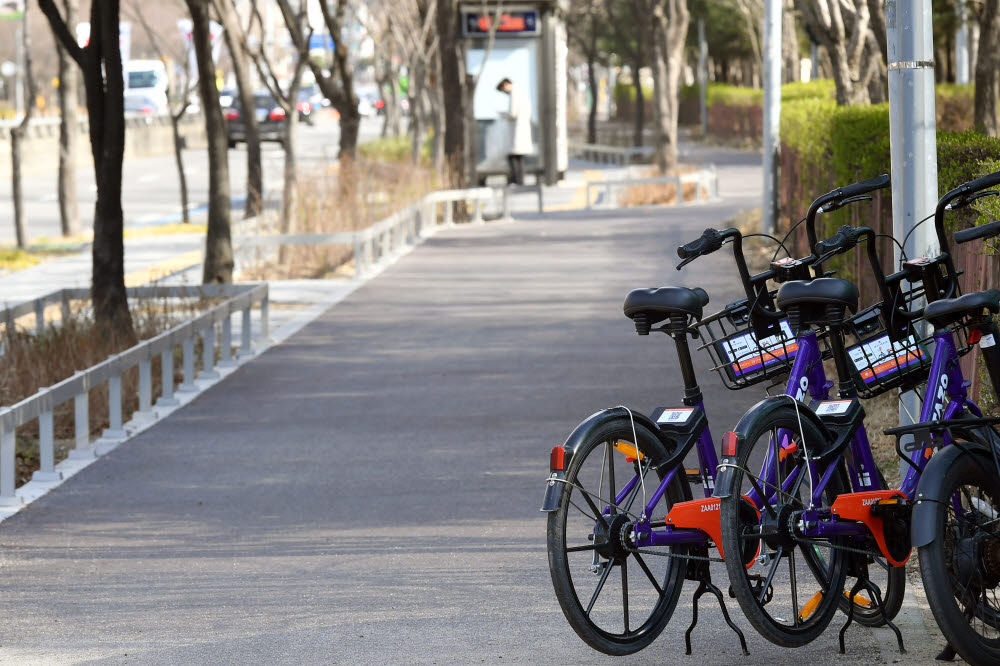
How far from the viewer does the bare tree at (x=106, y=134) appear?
13211 millimetres

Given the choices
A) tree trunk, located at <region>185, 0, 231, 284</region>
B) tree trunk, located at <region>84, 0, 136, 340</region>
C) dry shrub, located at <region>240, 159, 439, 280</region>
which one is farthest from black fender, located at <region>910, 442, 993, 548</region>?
dry shrub, located at <region>240, 159, 439, 280</region>

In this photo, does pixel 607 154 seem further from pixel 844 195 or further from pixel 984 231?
pixel 984 231

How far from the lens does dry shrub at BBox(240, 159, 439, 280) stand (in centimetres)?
2106

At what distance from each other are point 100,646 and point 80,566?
4.24 ft

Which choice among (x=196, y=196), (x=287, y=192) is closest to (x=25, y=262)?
(x=287, y=192)

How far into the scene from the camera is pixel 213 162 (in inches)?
692

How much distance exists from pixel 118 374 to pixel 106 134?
3.85 m

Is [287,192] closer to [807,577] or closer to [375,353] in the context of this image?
[375,353]

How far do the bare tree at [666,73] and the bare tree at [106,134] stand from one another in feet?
73.7

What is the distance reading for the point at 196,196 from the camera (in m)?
38.9

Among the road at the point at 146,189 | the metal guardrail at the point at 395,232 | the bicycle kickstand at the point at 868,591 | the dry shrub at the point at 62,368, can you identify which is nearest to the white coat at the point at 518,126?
the metal guardrail at the point at 395,232

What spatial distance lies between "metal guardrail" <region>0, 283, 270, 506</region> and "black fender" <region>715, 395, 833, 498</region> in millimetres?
4344

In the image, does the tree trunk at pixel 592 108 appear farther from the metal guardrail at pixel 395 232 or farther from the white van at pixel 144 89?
the metal guardrail at pixel 395 232

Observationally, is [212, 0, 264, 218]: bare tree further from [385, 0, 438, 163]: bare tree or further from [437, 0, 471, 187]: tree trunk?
[385, 0, 438, 163]: bare tree
